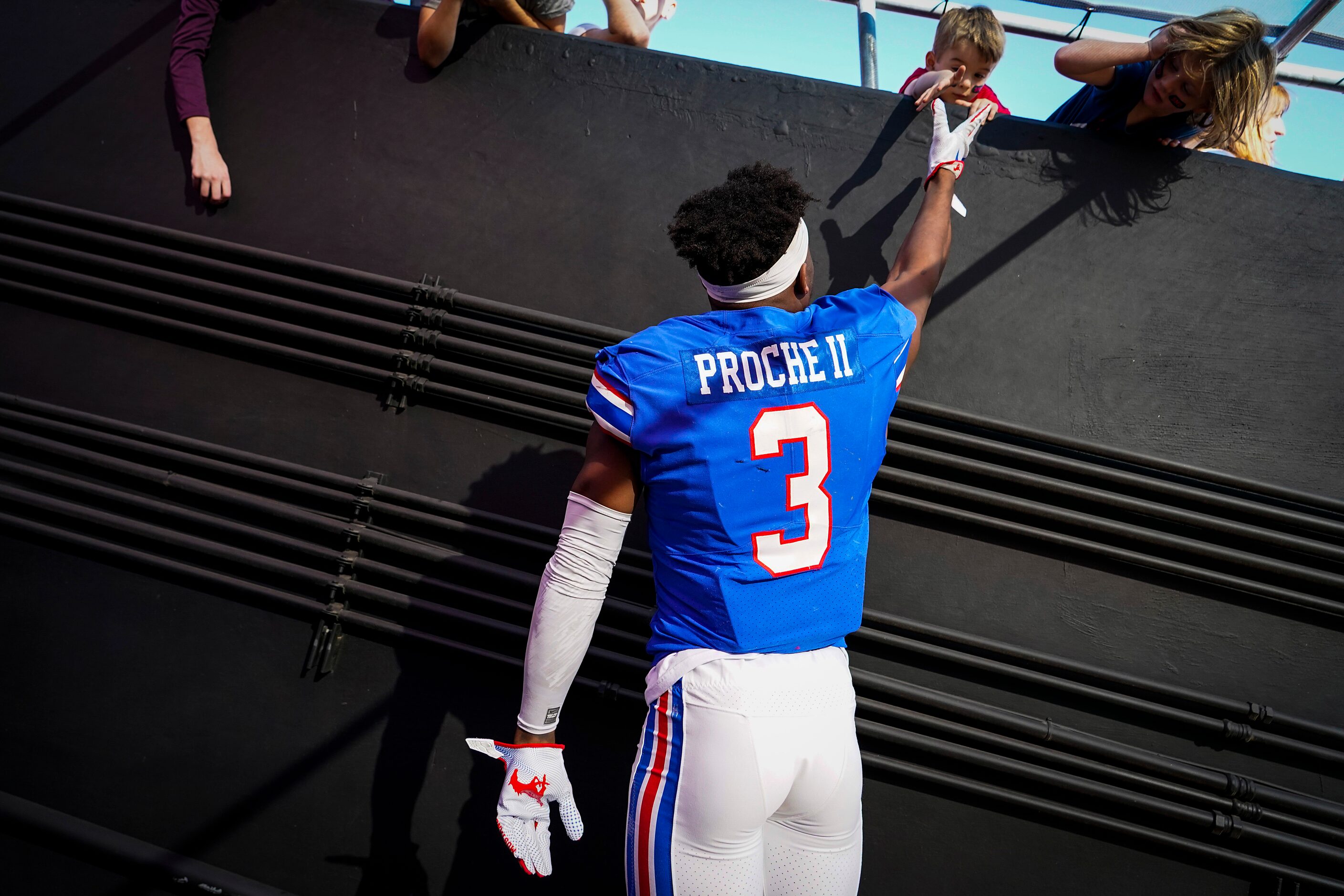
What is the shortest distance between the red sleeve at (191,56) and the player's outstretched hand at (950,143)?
2194 mm

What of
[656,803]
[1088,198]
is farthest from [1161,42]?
[656,803]

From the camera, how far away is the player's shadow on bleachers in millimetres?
2043

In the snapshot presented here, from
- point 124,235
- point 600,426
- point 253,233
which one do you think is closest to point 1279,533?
point 600,426

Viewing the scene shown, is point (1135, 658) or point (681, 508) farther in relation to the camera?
point (1135, 658)

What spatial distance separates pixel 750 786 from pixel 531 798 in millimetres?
454

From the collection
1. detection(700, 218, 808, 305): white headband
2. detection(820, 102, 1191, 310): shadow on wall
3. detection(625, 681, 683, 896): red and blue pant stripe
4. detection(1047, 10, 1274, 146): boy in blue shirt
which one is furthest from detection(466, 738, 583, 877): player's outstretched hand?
detection(1047, 10, 1274, 146): boy in blue shirt

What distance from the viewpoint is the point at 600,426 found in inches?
55.2

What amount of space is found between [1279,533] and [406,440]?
231cm

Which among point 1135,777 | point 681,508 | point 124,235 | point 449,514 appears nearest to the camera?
point 681,508

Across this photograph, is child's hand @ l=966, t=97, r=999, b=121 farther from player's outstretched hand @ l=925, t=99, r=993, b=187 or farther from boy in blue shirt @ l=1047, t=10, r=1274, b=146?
boy in blue shirt @ l=1047, t=10, r=1274, b=146

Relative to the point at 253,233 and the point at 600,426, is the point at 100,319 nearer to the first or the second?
the point at 253,233

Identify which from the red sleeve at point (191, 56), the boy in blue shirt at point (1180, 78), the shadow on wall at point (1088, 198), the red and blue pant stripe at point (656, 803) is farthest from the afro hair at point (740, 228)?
the red sleeve at point (191, 56)

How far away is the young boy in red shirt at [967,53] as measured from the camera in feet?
7.39

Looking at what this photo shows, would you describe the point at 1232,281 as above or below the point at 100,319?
above
